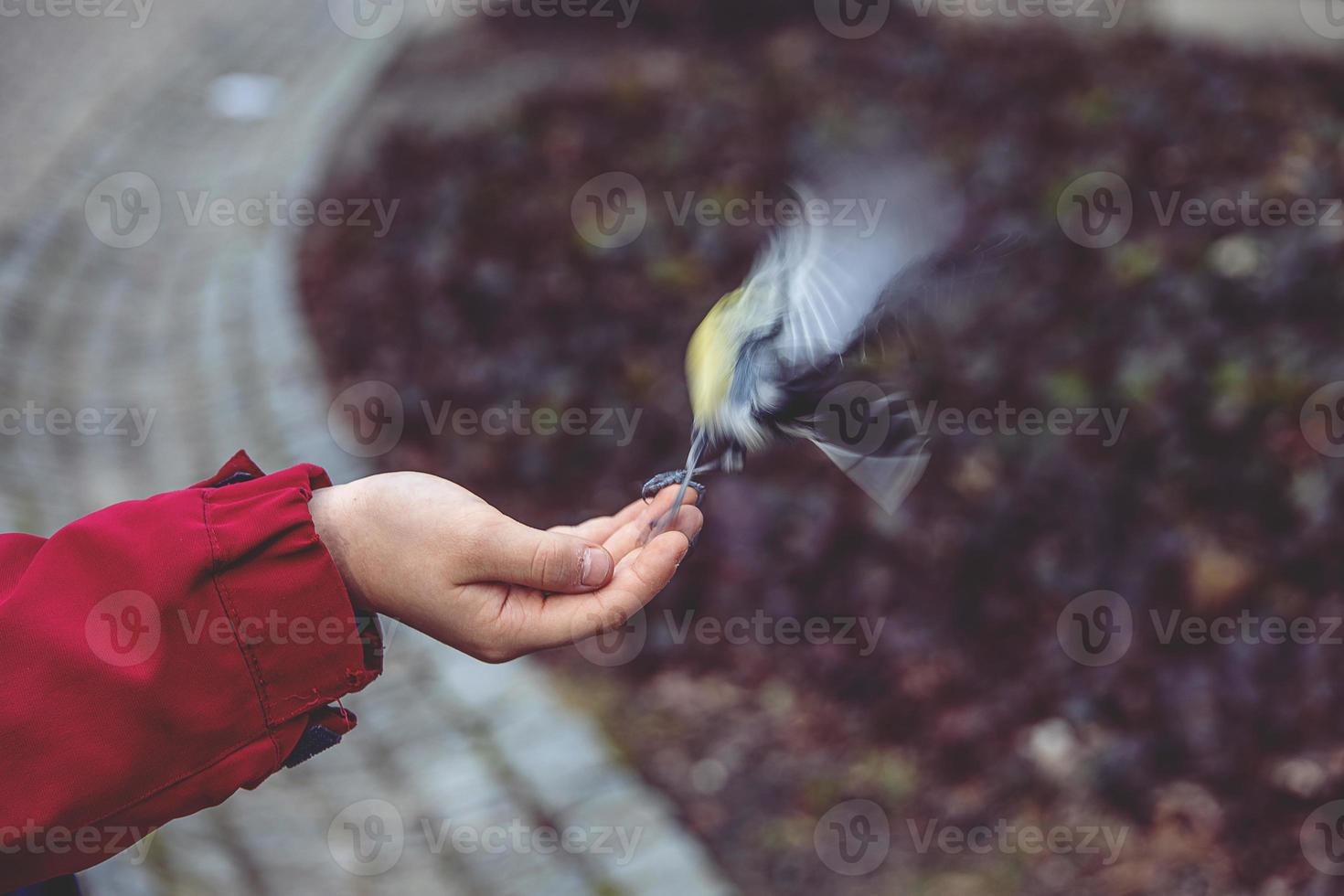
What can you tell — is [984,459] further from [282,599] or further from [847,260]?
[282,599]

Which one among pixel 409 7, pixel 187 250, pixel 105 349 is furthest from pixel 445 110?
pixel 409 7

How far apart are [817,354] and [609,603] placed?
56 cm

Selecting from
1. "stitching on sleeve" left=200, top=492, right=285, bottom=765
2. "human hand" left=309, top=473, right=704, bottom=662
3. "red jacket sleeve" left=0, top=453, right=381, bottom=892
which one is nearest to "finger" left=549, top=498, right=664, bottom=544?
"human hand" left=309, top=473, right=704, bottom=662

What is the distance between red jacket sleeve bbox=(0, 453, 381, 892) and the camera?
4.66 feet

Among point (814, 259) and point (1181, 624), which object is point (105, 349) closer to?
point (814, 259)

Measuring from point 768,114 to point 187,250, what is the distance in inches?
136

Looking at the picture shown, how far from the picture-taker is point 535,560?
1772mm

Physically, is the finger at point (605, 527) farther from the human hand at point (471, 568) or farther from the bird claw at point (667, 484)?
the human hand at point (471, 568)

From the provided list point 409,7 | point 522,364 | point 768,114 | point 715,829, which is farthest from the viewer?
point 409,7

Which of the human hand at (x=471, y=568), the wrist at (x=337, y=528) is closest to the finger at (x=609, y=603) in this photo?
the human hand at (x=471, y=568)

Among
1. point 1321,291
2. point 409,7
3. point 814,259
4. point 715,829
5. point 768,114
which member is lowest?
point 715,829

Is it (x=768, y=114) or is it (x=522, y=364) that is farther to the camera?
(x=768, y=114)

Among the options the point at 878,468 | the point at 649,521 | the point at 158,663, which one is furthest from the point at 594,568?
the point at 158,663

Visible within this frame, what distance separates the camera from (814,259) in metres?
1.97
